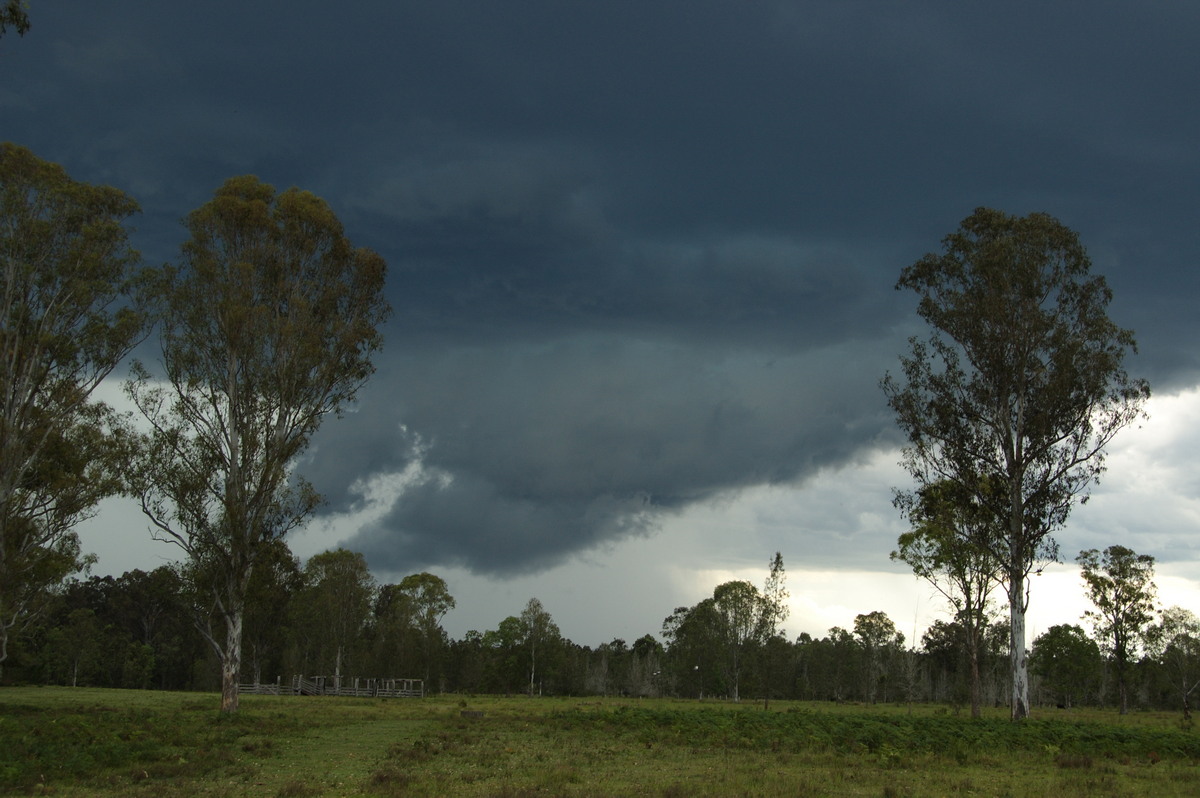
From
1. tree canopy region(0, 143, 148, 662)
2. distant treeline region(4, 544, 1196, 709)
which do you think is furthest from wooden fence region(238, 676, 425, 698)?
tree canopy region(0, 143, 148, 662)

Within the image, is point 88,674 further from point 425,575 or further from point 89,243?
point 89,243

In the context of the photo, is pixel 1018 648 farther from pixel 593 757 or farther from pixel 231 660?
pixel 231 660

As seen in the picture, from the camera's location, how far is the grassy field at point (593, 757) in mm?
18062

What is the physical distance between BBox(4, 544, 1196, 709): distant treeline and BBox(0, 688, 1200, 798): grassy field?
166 ft

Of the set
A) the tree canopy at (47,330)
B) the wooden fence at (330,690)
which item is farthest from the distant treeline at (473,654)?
the tree canopy at (47,330)

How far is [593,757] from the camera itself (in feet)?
77.8

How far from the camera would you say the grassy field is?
59.3ft

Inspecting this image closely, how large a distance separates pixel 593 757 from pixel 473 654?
84004 mm

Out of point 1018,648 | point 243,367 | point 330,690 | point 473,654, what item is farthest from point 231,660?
point 473,654

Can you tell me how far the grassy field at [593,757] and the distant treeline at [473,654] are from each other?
50613 millimetres

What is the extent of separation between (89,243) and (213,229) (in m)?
6.31

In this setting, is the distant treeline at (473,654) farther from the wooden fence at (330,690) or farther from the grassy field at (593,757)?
the grassy field at (593,757)

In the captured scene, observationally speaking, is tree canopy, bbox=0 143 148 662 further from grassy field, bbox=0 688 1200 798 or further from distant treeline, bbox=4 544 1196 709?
distant treeline, bbox=4 544 1196 709

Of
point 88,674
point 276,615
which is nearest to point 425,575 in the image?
point 276,615
